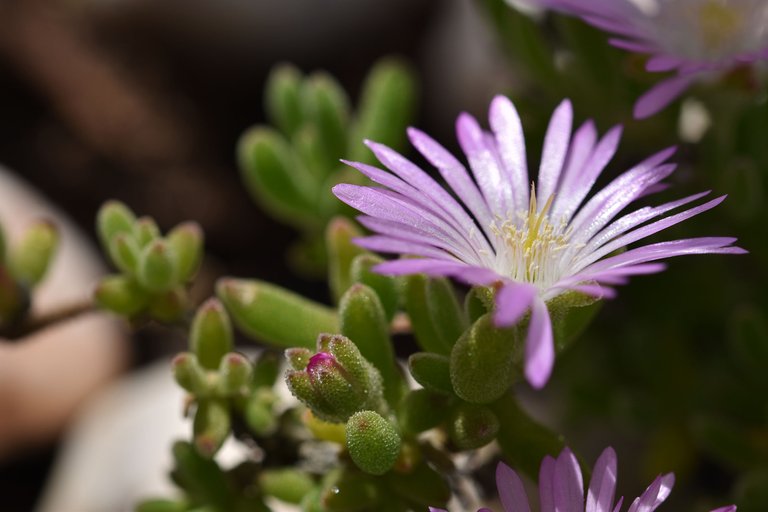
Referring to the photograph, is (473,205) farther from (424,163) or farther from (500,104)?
(424,163)

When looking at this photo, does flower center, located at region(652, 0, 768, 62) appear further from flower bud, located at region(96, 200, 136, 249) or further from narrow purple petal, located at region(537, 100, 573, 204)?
flower bud, located at region(96, 200, 136, 249)

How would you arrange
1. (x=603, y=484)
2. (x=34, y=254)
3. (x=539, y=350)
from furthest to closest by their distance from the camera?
1. (x=34, y=254)
2. (x=603, y=484)
3. (x=539, y=350)

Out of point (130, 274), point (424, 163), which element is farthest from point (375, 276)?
point (424, 163)

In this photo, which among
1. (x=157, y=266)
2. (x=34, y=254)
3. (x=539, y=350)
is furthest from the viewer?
(x=34, y=254)

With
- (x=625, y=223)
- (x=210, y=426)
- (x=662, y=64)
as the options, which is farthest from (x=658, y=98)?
(x=210, y=426)

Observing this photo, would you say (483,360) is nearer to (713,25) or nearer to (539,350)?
(539,350)

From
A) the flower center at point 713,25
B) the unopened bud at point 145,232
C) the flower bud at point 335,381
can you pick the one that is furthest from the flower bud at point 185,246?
the flower center at point 713,25
